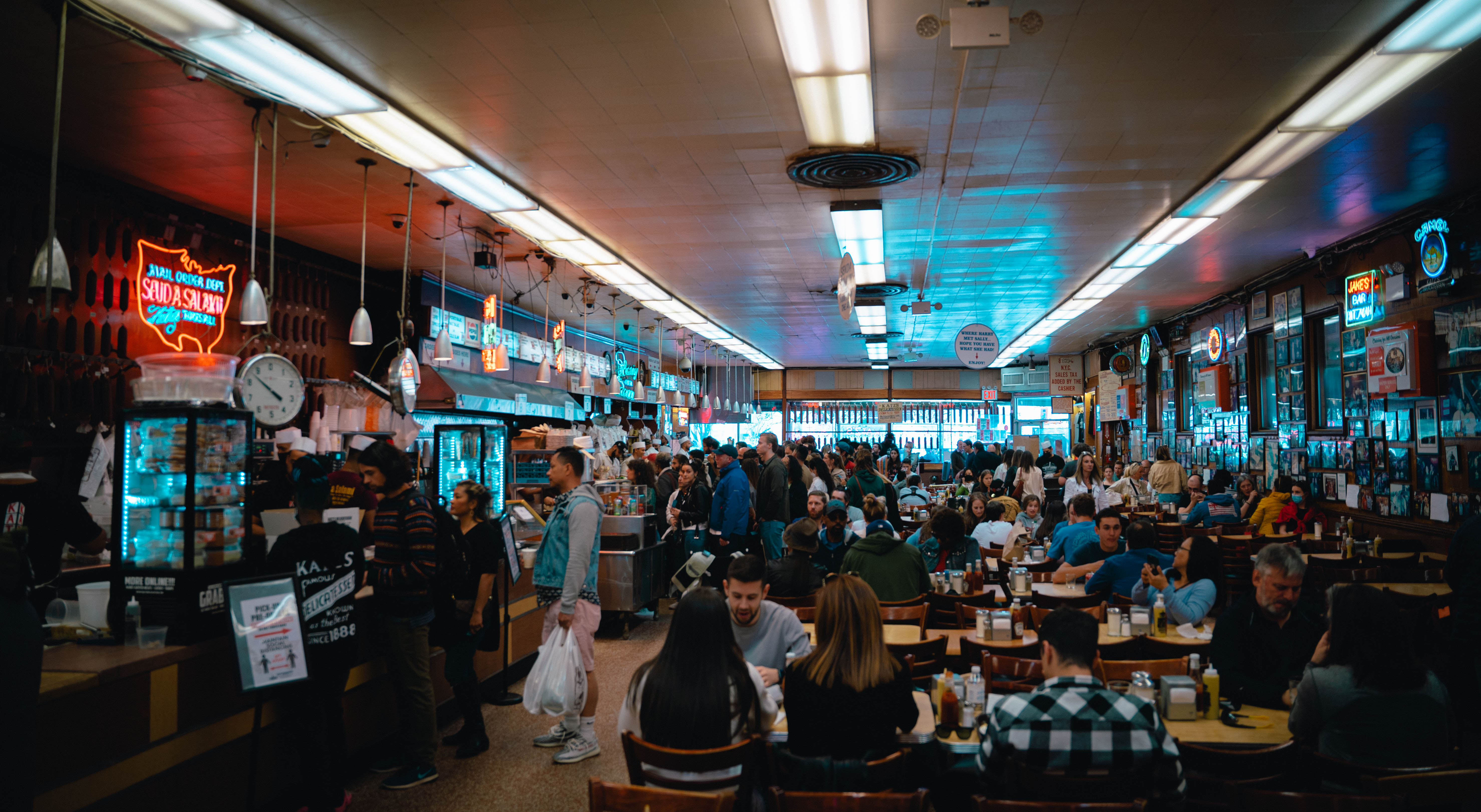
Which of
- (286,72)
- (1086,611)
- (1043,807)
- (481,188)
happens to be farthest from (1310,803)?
(481,188)

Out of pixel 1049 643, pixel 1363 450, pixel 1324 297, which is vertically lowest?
pixel 1049 643

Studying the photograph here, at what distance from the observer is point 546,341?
12.7 metres

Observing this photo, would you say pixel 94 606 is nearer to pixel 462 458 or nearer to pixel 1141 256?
pixel 462 458

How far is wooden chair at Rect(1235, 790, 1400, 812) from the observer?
7.74ft

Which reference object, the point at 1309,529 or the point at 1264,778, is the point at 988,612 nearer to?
the point at 1264,778

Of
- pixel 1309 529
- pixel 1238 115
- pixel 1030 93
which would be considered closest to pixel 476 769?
pixel 1030 93

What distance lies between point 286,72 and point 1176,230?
7699 millimetres

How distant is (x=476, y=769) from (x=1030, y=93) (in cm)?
516

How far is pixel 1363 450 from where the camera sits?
29.3 ft

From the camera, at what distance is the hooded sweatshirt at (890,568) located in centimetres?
567

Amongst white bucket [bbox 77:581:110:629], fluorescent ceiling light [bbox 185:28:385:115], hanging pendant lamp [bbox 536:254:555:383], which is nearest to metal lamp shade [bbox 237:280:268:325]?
fluorescent ceiling light [bbox 185:28:385:115]

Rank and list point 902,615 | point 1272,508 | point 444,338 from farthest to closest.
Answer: point 1272,508, point 444,338, point 902,615

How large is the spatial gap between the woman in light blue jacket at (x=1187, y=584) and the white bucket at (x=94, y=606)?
5314mm

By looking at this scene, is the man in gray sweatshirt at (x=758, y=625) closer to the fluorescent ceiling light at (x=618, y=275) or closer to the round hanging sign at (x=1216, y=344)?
the fluorescent ceiling light at (x=618, y=275)
